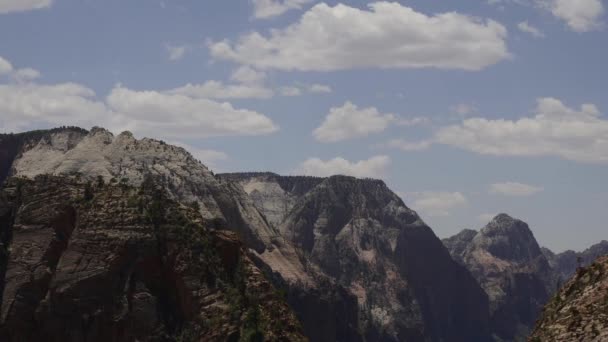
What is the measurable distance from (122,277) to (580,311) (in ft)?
193

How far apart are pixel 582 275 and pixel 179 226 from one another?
54.2 metres

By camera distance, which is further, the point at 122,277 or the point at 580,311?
the point at 122,277

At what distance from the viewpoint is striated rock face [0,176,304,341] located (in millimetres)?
108375

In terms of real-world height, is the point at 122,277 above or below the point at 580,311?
below

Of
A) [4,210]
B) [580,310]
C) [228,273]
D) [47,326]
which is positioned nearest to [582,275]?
[580,310]

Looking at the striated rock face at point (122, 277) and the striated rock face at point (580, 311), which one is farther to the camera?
the striated rock face at point (122, 277)

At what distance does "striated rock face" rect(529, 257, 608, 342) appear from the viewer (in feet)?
241

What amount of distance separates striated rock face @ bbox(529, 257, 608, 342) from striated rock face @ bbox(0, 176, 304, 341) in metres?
32.7

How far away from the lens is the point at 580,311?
7675cm

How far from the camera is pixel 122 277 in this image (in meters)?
113

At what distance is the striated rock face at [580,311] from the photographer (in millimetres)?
73375

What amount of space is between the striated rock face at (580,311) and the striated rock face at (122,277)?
32.7m

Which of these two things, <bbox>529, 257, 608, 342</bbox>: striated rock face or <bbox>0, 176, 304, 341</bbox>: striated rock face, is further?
<bbox>0, 176, 304, 341</bbox>: striated rock face

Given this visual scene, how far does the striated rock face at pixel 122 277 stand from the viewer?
108 meters
